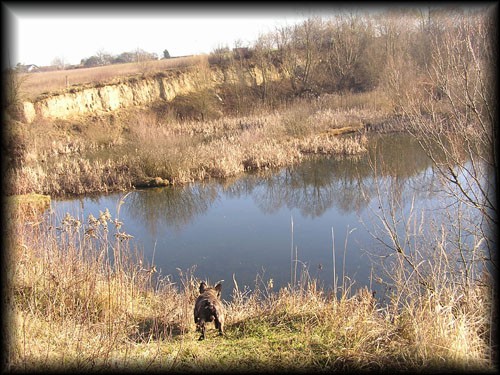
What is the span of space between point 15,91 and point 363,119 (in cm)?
1537

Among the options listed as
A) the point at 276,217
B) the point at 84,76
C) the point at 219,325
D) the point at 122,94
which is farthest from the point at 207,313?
the point at 84,76

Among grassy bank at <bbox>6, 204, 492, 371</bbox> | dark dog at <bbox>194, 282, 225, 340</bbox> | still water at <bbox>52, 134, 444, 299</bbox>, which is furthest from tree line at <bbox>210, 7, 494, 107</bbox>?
dark dog at <bbox>194, 282, 225, 340</bbox>

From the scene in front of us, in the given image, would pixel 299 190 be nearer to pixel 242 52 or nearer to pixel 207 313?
pixel 207 313

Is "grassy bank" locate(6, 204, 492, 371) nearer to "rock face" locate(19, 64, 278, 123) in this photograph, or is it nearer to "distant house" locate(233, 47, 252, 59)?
"rock face" locate(19, 64, 278, 123)

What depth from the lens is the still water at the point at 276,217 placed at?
7.61 metres

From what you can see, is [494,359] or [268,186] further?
[268,186]

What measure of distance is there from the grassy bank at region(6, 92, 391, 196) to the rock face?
0.96 m

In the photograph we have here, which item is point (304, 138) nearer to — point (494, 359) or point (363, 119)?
point (363, 119)

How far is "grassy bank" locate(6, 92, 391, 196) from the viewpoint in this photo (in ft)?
46.3

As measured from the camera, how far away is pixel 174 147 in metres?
14.8

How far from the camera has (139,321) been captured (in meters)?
4.56

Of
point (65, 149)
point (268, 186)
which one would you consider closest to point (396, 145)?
point (268, 186)

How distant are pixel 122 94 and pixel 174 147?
626 inches

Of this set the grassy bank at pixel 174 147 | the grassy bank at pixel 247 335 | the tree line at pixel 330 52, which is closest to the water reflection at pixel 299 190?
the grassy bank at pixel 174 147
